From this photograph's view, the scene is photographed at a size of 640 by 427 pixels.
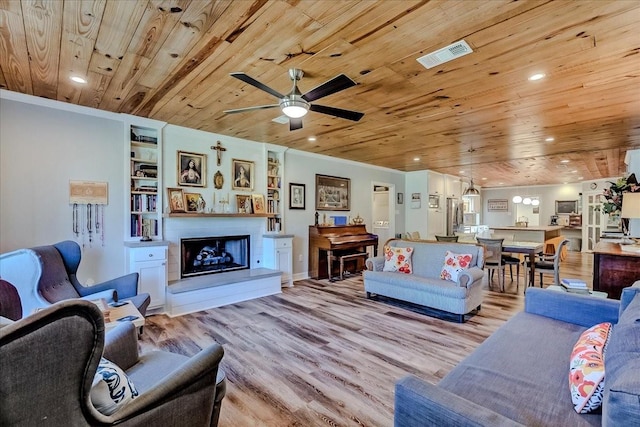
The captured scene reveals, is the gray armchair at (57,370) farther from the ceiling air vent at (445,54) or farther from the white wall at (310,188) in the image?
the white wall at (310,188)

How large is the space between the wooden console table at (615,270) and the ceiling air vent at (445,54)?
307cm

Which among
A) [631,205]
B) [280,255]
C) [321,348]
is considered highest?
[631,205]

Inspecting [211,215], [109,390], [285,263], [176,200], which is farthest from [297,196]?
[109,390]

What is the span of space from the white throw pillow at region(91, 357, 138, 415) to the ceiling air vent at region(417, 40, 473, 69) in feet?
9.00

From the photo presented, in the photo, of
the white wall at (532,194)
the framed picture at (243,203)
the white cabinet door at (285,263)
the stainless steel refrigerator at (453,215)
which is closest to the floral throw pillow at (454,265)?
the white cabinet door at (285,263)

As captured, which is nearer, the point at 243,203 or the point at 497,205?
the point at 243,203

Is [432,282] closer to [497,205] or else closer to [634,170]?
[634,170]

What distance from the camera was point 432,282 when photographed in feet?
13.0

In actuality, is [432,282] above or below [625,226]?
below

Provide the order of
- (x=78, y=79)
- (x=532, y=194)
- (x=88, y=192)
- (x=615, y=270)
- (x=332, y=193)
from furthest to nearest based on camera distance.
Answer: (x=532, y=194) → (x=332, y=193) → (x=88, y=192) → (x=615, y=270) → (x=78, y=79)

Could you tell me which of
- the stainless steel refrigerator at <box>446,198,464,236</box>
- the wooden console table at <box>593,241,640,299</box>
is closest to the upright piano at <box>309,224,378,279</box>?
the wooden console table at <box>593,241,640,299</box>

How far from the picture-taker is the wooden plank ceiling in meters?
1.93

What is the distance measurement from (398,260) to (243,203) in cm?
266

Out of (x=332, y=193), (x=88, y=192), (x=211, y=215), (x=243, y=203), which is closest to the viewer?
(x=88, y=192)
